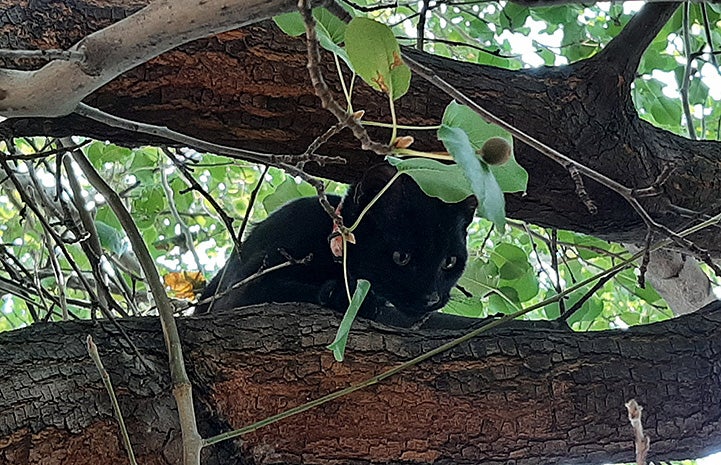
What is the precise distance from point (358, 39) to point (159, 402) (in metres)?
0.54

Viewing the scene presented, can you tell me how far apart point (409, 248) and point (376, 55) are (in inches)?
37.9

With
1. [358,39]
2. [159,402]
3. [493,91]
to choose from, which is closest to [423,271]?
[493,91]

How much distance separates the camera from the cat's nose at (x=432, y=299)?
5.06ft

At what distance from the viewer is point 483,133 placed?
0.69 meters

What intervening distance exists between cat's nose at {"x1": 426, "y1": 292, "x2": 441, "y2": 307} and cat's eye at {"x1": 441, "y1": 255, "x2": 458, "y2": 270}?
0.07m

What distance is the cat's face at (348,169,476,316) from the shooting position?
1557 mm

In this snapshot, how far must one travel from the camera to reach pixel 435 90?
1.24 metres

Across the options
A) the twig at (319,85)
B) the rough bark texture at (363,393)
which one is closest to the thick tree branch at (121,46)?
the twig at (319,85)

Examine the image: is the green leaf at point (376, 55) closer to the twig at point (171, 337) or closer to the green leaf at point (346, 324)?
the green leaf at point (346, 324)

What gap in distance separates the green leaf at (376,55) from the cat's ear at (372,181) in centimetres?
64

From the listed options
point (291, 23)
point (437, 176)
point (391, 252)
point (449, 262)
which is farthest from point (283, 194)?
point (437, 176)

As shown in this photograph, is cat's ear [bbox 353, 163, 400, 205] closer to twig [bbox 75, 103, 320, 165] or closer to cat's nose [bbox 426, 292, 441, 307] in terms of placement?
cat's nose [bbox 426, 292, 441, 307]

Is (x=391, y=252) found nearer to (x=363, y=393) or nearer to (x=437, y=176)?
(x=363, y=393)

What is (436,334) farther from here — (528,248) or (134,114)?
(528,248)
